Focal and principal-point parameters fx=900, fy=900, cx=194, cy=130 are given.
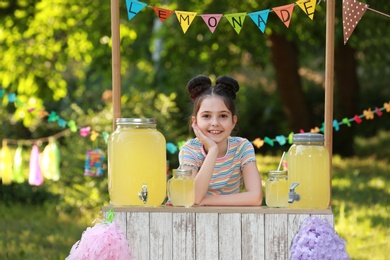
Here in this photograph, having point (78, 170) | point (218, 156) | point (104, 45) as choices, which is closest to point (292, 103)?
point (104, 45)

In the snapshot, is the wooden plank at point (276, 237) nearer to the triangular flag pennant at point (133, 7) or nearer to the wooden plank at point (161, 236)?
the wooden plank at point (161, 236)

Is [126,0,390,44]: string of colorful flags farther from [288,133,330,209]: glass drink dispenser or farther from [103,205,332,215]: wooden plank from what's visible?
[103,205,332,215]: wooden plank

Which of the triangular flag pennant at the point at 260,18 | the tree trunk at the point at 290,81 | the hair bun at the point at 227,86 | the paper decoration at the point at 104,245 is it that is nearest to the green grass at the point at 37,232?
the triangular flag pennant at the point at 260,18

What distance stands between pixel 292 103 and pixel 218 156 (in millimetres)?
10403

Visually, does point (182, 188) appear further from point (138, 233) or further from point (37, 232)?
point (37, 232)

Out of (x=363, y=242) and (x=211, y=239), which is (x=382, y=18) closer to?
(x=363, y=242)

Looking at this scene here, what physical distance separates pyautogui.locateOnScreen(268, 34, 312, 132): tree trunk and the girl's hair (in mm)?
9025

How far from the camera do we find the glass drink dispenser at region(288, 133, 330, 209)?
341cm

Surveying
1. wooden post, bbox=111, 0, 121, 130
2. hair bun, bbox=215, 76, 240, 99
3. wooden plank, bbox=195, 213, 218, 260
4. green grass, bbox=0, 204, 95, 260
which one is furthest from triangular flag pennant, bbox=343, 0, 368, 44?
green grass, bbox=0, 204, 95, 260

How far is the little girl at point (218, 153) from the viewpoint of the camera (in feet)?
11.8

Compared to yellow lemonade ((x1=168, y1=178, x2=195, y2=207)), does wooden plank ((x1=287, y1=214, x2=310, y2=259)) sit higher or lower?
lower

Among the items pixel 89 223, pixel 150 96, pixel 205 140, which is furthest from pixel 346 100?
pixel 205 140

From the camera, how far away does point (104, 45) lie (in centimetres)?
1150

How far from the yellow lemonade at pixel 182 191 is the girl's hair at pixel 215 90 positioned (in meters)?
0.48
